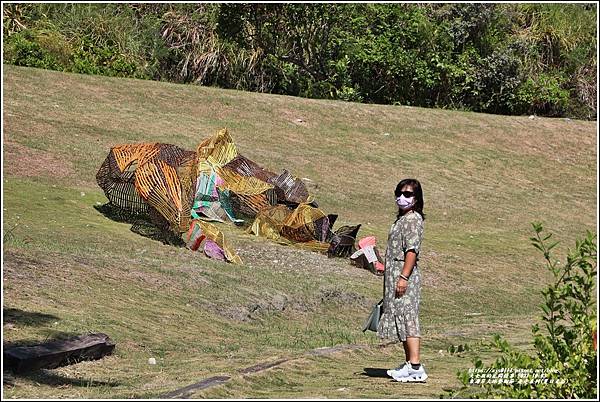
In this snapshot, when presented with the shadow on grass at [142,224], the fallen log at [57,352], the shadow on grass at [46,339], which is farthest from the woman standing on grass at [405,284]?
the shadow on grass at [142,224]

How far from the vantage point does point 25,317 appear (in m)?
9.96

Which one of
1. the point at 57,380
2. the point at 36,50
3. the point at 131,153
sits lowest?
the point at 57,380

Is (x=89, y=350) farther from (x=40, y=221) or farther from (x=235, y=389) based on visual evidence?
(x=40, y=221)

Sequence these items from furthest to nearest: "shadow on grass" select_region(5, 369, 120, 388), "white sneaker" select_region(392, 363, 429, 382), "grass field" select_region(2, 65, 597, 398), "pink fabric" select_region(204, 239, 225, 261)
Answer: "pink fabric" select_region(204, 239, 225, 261), "grass field" select_region(2, 65, 597, 398), "white sneaker" select_region(392, 363, 429, 382), "shadow on grass" select_region(5, 369, 120, 388)

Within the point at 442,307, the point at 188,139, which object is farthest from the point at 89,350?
the point at 188,139

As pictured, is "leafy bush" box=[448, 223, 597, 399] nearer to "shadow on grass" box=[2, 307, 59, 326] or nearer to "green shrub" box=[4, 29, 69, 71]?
"shadow on grass" box=[2, 307, 59, 326]

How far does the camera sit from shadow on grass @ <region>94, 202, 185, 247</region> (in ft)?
53.0

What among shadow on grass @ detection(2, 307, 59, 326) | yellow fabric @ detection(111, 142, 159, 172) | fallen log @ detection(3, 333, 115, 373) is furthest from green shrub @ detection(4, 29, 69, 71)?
fallen log @ detection(3, 333, 115, 373)

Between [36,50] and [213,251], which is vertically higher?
[36,50]

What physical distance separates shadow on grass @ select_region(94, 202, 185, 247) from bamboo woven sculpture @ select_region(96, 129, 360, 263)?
6 cm

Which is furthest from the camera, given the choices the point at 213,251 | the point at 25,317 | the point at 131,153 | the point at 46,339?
the point at 131,153

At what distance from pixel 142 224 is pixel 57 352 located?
8316 mm

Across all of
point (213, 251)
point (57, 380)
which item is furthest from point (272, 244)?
point (57, 380)

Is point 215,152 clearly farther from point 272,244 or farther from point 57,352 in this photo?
point 57,352
